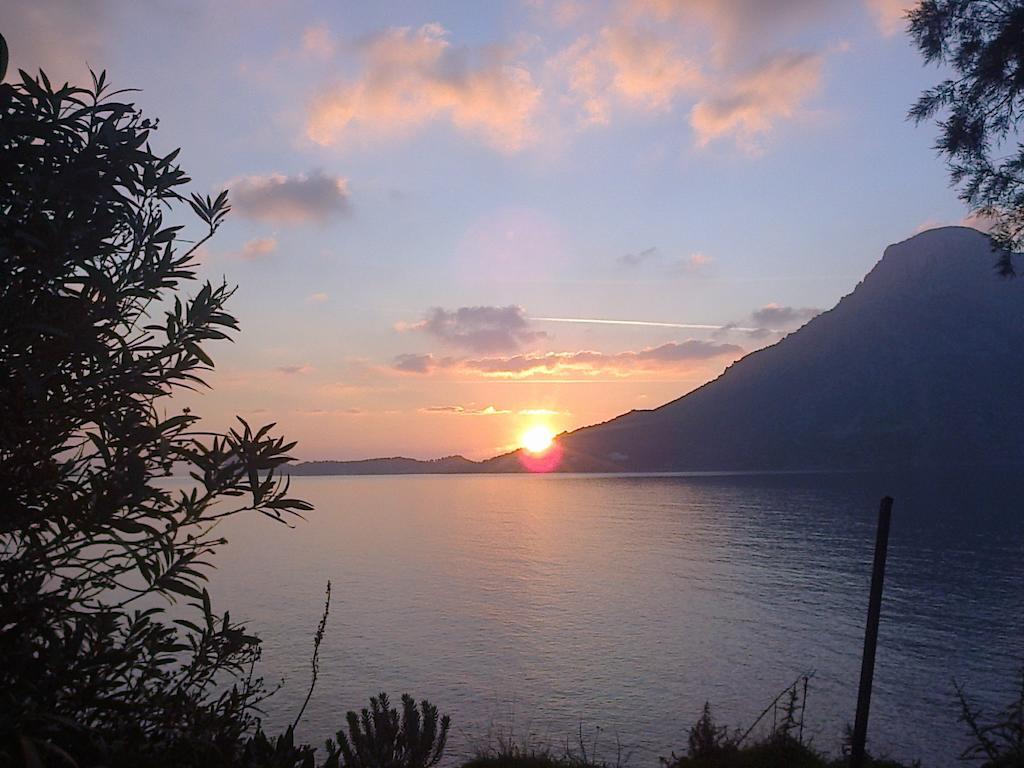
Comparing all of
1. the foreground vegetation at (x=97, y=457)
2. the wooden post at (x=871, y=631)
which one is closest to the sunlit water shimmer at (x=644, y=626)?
the wooden post at (x=871, y=631)

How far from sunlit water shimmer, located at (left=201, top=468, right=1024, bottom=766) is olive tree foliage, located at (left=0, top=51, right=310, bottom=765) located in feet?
104

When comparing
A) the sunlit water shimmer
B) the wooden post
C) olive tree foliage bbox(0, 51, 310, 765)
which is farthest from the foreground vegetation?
the sunlit water shimmer

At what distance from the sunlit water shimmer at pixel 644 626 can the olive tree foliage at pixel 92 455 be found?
1244 inches

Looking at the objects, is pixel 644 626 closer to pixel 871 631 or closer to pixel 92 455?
pixel 871 631

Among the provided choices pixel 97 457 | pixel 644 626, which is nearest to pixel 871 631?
pixel 97 457

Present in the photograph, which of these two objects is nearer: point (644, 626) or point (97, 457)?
point (97, 457)

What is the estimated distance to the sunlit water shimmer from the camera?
39625mm

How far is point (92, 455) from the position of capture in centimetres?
363

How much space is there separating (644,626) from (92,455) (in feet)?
204

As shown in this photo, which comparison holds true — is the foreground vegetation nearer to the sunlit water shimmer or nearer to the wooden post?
the wooden post

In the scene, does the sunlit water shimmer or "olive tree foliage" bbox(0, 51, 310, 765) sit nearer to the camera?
"olive tree foliage" bbox(0, 51, 310, 765)

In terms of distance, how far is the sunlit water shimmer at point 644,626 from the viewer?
1560 inches

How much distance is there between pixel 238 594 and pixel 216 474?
80158 millimetres

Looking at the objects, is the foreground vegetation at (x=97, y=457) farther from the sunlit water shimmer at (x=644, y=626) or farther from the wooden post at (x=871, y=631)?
the sunlit water shimmer at (x=644, y=626)
